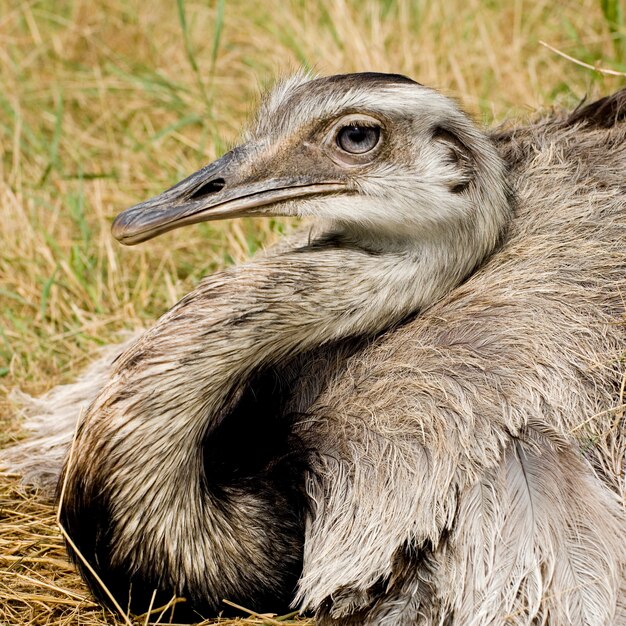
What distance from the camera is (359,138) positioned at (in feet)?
9.08

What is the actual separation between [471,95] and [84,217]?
175 cm

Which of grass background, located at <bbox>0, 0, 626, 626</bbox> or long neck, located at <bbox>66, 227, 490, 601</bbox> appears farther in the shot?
grass background, located at <bbox>0, 0, 626, 626</bbox>

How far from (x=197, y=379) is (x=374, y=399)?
410mm

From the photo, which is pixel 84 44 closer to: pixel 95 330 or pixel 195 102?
pixel 195 102

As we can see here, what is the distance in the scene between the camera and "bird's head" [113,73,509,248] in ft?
8.95

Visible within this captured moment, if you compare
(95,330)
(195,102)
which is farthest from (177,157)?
(95,330)

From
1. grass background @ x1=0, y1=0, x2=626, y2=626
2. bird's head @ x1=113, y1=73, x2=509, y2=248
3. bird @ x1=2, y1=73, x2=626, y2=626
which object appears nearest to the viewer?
bird @ x1=2, y1=73, x2=626, y2=626

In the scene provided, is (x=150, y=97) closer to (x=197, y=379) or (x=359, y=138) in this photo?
(x=359, y=138)

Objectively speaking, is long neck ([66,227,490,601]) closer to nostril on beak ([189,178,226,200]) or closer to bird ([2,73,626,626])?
bird ([2,73,626,626])

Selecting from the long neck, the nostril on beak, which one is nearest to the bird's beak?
the nostril on beak

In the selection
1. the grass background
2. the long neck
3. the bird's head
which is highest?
the bird's head

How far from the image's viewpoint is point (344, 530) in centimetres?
253

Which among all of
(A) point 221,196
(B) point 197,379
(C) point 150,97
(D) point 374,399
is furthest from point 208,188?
(C) point 150,97

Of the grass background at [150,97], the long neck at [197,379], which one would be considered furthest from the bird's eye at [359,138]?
the grass background at [150,97]
